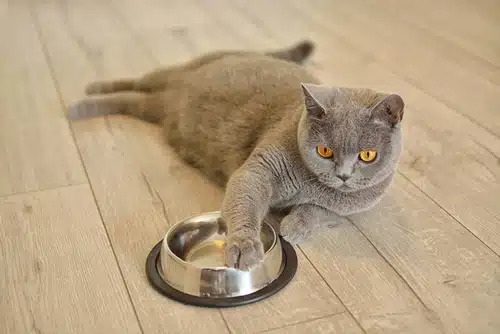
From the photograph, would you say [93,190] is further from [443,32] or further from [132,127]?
[443,32]

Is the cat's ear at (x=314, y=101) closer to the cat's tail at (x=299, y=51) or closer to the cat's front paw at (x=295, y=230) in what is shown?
the cat's front paw at (x=295, y=230)

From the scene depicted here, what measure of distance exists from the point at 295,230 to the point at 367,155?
0.83ft

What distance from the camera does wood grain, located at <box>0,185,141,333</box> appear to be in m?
1.37

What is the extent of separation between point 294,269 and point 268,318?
0.57 feet

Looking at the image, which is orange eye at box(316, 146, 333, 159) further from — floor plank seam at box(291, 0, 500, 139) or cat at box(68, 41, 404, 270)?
floor plank seam at box(291, 0, 500, 139)

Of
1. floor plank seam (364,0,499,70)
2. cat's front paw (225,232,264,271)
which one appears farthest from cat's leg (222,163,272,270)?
floor plank seam (364,0,499,70)

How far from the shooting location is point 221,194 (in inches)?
72.9

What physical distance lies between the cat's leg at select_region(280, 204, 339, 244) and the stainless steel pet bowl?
0.09 feet

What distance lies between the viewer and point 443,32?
316 centimetres

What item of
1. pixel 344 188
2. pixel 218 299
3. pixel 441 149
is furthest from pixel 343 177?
pixel 441 149

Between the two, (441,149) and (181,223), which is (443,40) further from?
(181,223)

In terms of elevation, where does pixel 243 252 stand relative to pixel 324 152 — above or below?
below

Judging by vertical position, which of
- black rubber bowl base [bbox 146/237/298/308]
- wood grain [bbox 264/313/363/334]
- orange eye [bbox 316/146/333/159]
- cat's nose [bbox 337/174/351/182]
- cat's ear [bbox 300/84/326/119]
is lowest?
black rubber bowl base [bbox 146/237/298/308]

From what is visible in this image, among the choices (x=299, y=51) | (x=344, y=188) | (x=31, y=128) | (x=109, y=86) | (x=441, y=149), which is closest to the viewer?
(x=344, y=188)
